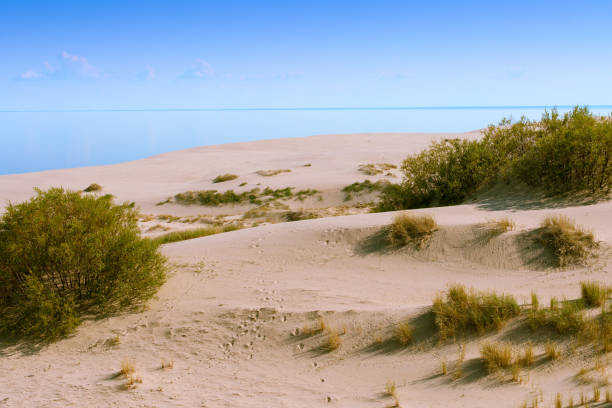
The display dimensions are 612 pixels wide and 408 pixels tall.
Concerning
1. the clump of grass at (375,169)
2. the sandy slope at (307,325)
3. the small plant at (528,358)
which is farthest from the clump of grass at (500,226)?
the clump of grass at (375,169)

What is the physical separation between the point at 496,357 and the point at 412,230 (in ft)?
13.4

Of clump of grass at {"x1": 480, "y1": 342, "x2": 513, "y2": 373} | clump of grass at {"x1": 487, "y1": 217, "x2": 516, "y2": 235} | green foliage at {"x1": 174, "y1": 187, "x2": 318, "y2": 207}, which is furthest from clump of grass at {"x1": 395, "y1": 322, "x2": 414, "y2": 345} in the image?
green foliage at {"x1": 174, "y1": 187, "x2": 318, "y2": 207}

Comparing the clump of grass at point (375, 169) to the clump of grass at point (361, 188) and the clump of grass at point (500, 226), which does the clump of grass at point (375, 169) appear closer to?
the clump of grass at point (361, 188)

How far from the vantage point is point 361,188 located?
20359mm

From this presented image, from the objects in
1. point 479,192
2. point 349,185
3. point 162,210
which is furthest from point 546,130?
point 162,210

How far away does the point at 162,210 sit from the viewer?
2064 cm

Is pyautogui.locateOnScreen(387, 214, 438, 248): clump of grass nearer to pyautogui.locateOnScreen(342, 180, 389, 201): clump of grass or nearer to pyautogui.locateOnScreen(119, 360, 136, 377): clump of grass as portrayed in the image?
pyautogui.locateOnScreen(119, 360, 136, 377): clump of grass

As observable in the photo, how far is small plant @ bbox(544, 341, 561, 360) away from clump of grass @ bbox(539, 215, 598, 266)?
2.80m

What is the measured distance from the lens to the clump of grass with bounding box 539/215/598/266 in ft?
22.2

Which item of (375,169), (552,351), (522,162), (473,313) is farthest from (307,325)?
(375,169)

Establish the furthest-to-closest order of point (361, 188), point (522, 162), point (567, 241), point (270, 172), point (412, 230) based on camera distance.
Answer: point (270, 172) < point (361, 188) < point (522, 162) < point (412, 230) < point (567, 241)

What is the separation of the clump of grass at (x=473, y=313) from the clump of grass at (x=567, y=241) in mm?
2258

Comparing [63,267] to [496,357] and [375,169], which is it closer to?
[496,357]

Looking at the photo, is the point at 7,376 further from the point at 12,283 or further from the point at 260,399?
the point at 260,399
